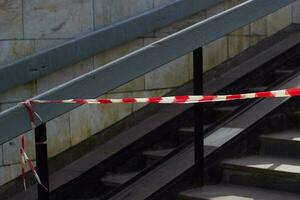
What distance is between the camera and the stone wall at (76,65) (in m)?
5.79

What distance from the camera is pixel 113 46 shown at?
6.38m

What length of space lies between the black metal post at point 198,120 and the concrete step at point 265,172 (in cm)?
26

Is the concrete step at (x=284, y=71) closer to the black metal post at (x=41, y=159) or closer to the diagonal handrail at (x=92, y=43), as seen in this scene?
the diagonal handrail at (x=92, y=43)

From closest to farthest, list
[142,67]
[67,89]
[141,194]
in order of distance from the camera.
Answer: [67,89] < [142,67] < [141,194]

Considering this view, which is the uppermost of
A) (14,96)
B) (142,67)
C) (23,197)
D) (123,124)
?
(142,67)

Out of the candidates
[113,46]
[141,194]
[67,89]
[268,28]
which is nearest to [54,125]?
[113,46]

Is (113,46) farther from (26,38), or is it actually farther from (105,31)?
(26,38)

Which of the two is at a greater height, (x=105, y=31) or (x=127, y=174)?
(x=105, y=31)

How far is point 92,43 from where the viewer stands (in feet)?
20.4

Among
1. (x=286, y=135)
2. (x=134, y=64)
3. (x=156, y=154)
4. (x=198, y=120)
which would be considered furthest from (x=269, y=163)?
(x=134, y=64)

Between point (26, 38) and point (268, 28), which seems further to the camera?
point (268, 28)

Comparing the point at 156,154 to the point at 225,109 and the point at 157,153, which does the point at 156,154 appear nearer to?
the point at 157,153

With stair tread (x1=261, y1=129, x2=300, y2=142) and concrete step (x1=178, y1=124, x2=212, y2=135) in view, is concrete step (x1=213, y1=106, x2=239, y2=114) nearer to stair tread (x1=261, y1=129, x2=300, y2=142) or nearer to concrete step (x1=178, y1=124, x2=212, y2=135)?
concrete step (x1=178, y1=124, x2=212, y2=135)

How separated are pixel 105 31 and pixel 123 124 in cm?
99
